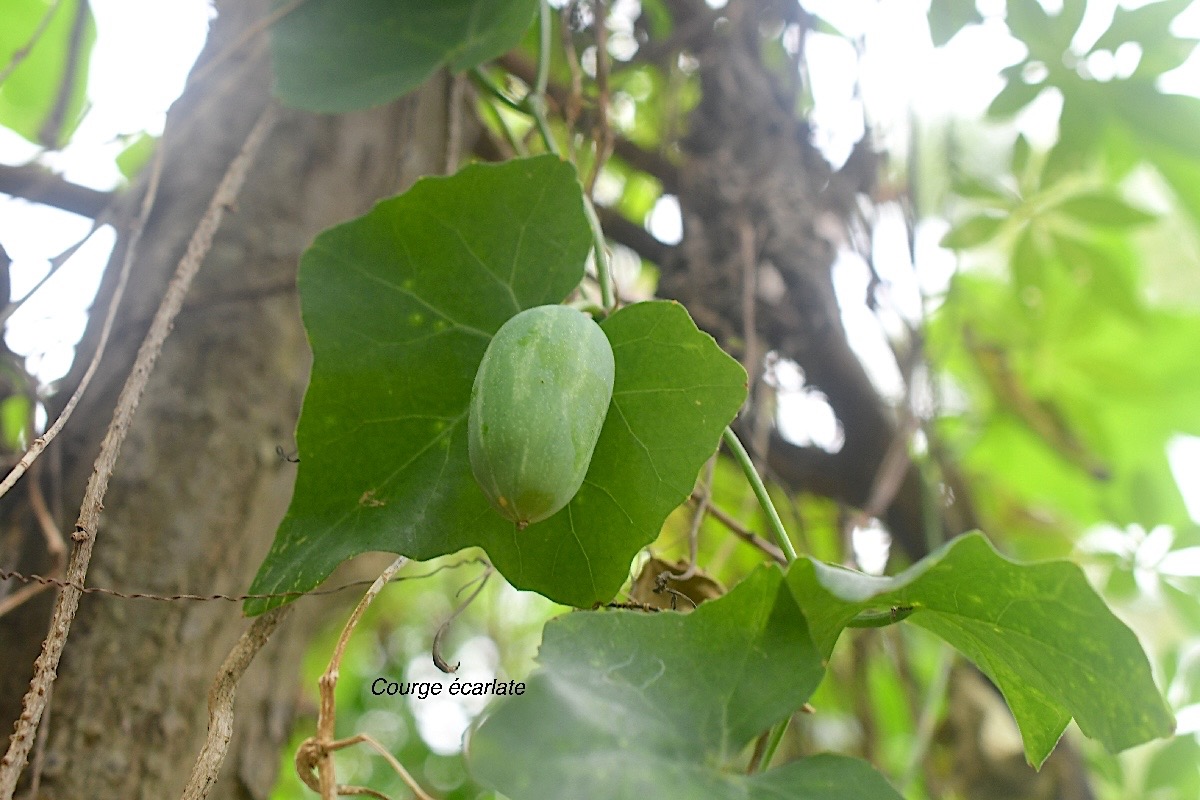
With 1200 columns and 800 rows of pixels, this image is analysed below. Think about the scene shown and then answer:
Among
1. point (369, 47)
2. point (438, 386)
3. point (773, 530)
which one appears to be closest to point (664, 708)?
point (773, 530)

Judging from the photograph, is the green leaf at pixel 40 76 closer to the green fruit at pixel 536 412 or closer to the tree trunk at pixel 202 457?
the tree trunk at pixel 202 457

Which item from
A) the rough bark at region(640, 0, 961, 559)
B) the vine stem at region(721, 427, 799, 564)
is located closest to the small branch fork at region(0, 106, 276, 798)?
the vine stem at region(721, 427, 799, 564)

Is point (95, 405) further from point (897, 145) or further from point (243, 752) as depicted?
point (897, 145)

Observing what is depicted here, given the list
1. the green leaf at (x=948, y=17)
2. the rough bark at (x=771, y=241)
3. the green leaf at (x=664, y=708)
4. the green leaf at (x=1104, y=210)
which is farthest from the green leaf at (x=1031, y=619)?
the green leaf at (x=1104, y=210)

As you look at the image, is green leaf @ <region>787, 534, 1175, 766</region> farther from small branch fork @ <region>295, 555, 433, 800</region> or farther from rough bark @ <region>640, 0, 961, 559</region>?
rough bark @ <region>640, 0, 961, 559</region>

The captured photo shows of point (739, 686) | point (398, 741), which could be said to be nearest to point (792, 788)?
point (739, 686)

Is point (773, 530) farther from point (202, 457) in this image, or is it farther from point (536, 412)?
point (202, 457)

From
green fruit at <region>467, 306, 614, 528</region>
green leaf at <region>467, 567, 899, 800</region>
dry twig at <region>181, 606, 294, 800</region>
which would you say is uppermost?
green fruit at <region>467, 306, 614, 528</region>
